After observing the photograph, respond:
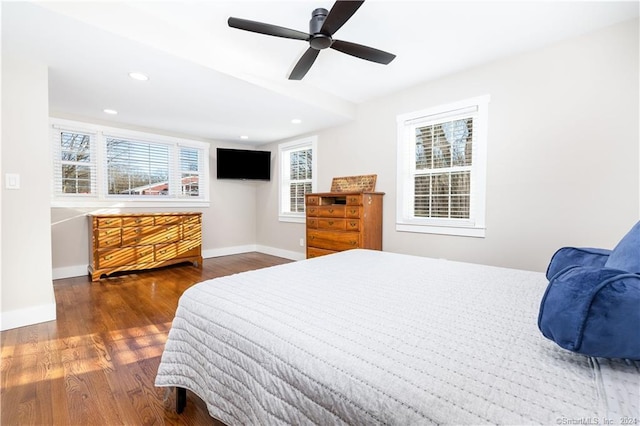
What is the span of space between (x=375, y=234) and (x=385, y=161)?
0.98 meters

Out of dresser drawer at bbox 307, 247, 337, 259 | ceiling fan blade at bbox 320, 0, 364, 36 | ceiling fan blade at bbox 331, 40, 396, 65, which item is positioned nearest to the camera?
ceiling fan blade at bbox 320, 0, 364, 36

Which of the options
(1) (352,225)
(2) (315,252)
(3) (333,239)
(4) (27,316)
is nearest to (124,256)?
(4) (27,316)

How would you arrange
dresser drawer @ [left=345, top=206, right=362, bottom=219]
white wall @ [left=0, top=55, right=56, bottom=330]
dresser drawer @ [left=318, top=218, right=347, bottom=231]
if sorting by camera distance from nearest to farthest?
white wall @ [left=0, top=55, right=56, bottom=330] < dresser drawer @ [left=345, top=206, right=362, bottom=219] < dresser drawer @ [left=318, top=218, right=347, bottom=231]

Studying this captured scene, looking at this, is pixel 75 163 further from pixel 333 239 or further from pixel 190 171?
pixel 333 239

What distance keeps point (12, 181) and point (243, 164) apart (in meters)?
3.33

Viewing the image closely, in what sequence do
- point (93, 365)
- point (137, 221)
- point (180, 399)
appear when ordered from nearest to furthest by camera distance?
1. point (180, 399)
2. point (93, 365)
3. point (137, 221)

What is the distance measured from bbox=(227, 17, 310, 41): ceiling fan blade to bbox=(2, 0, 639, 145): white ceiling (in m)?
0.24

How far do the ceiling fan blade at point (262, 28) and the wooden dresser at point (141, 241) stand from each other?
319 centimetres

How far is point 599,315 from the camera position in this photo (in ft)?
2.08

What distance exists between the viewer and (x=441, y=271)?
5.41 feet

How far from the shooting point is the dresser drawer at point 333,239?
343 centimetres

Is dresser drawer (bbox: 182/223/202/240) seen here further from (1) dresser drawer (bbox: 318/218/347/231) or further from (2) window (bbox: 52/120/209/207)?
(1) dresser drawer (bbox: 318/218/347/231)

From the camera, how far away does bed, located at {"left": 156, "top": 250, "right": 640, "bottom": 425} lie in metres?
0.57

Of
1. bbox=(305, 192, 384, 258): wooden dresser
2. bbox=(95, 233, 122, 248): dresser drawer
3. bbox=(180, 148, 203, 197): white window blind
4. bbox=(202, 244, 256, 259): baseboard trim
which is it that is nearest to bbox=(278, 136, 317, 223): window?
bbox=(305, 192, 384, 258): wooden dresser
